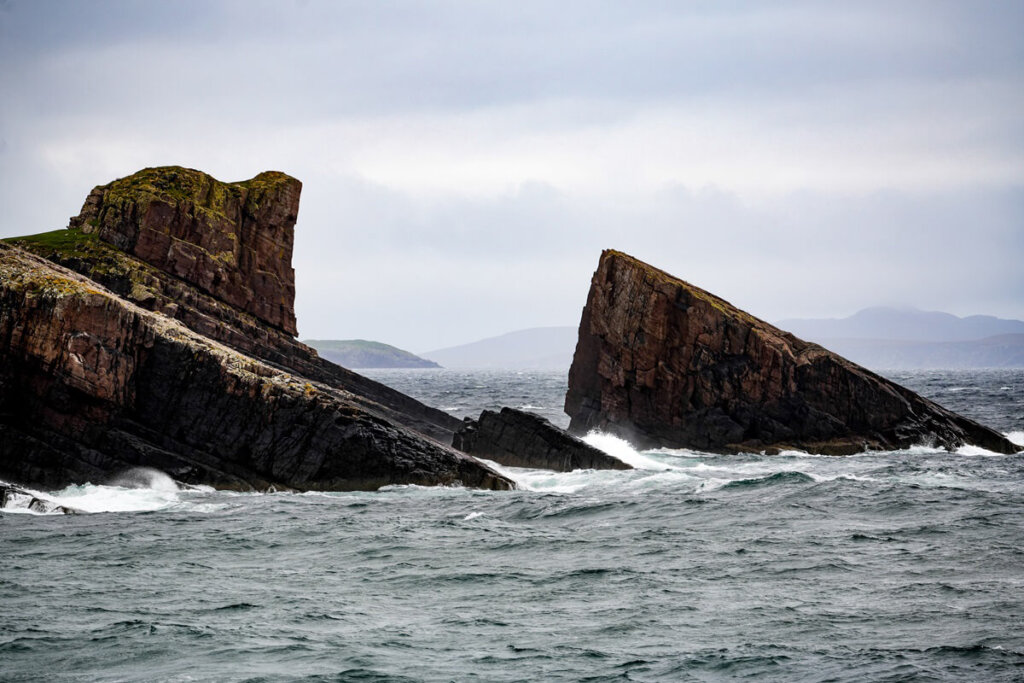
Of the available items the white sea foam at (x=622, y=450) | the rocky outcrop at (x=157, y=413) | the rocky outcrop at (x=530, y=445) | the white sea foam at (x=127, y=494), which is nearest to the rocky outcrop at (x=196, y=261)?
the rocky outcrop at (x=530, y=445)

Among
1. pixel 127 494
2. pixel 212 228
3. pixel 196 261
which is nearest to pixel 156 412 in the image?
pixel 127 494

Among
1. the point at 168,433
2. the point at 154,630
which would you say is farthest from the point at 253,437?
the point at 154,630

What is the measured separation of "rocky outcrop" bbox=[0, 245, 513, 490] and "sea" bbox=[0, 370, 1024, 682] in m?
1.35

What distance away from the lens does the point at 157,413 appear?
38531mm

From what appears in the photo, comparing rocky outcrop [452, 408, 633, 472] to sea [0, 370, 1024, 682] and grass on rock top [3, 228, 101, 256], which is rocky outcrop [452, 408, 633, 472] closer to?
sea [0, 370, 1024, 682]

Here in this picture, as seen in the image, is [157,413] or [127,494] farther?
[157,413]

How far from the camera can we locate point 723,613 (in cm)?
2128

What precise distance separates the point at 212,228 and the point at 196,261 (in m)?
2.98

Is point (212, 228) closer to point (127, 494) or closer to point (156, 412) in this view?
point (156, 412)

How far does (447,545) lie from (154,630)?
958 cm

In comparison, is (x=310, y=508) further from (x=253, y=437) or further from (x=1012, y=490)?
(x=1012, y=490)

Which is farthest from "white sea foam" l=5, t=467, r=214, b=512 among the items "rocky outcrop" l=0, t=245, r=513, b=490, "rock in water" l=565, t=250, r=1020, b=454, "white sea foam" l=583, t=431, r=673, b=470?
"rock in water" l=565, t=250, r=1020, b=454

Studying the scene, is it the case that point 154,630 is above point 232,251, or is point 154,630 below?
below

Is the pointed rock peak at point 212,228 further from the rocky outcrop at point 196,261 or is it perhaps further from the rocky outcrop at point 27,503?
the rocky outcrop at point 27,503
